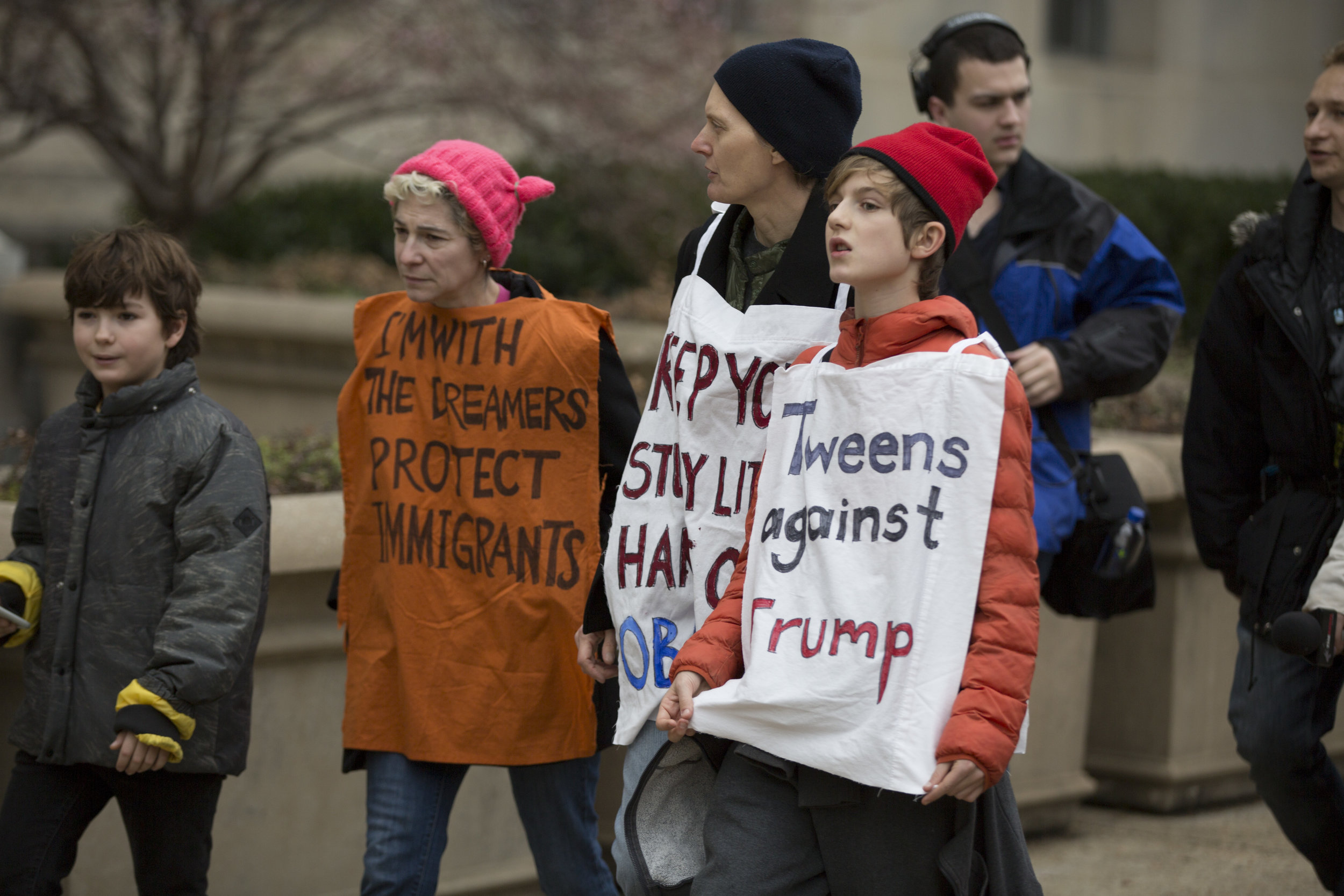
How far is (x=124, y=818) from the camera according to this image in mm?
3396

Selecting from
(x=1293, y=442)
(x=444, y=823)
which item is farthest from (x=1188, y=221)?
(x=444, y=823)

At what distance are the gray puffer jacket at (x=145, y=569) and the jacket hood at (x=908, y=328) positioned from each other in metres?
1.33

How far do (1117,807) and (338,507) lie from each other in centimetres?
305

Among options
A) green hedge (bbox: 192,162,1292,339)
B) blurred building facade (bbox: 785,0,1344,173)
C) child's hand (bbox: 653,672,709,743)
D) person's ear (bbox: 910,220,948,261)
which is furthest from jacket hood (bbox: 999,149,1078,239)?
blurred building facade (bbox: 785,0,1344,173)

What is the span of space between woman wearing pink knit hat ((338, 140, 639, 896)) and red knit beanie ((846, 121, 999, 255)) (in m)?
1.01

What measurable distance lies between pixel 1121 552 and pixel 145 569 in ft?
7.76

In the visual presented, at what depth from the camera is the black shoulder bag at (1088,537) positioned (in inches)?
165

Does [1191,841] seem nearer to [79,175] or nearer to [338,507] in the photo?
[338,507]

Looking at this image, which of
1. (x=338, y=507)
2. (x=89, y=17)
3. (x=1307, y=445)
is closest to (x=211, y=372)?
(x=89, y=17)

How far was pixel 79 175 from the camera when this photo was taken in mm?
14852

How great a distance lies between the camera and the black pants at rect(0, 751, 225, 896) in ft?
10.9

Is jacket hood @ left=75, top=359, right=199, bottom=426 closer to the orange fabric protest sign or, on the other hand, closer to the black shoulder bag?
the orange fabric protest sign

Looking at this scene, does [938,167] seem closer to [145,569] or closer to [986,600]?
[986,600]

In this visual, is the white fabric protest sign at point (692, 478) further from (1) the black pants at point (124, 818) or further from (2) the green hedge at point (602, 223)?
(2) the green hedge at point (602, 223)
